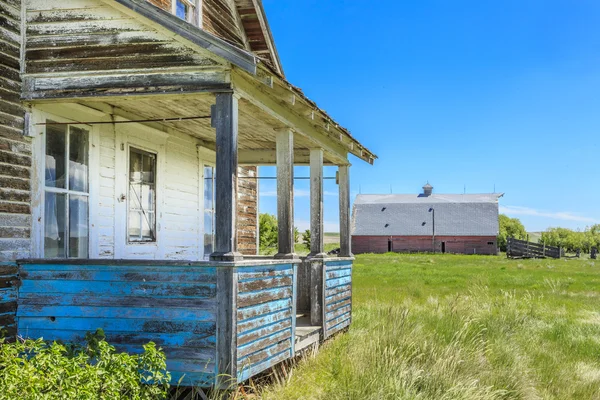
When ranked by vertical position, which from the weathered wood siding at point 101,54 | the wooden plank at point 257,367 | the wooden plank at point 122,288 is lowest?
the wooden plank at point 257,367

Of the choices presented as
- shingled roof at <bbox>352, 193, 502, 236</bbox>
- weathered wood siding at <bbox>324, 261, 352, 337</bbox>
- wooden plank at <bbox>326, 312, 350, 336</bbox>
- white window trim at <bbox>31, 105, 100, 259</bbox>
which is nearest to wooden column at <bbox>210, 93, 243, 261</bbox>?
white window trim at <bbox>31, 105, 100, 259</bbox>

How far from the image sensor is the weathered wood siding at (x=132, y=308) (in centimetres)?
627

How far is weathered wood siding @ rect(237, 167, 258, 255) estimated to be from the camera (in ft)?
42.2

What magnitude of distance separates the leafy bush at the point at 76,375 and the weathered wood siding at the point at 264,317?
0.88 m

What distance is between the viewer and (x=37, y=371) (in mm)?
4918

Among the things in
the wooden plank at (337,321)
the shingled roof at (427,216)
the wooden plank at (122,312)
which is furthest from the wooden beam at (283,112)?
the shingled roof at (427,216)

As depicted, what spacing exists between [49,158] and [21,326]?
1904 millimetres

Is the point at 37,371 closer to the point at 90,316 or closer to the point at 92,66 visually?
the point at 90,316

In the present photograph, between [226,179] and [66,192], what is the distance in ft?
7.78

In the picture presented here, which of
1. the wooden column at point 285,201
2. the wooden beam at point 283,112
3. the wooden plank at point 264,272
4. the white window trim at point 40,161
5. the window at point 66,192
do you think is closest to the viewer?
the wooden plank at point 264,272

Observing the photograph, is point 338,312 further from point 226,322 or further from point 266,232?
point 266,232

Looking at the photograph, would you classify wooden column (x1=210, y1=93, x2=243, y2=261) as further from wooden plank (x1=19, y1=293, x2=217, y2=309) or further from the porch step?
the porch step

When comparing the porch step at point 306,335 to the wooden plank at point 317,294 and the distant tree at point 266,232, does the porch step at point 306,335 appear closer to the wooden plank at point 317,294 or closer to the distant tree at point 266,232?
the wooden plank at point 317,294

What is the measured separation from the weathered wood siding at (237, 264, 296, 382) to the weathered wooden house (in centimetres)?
2
